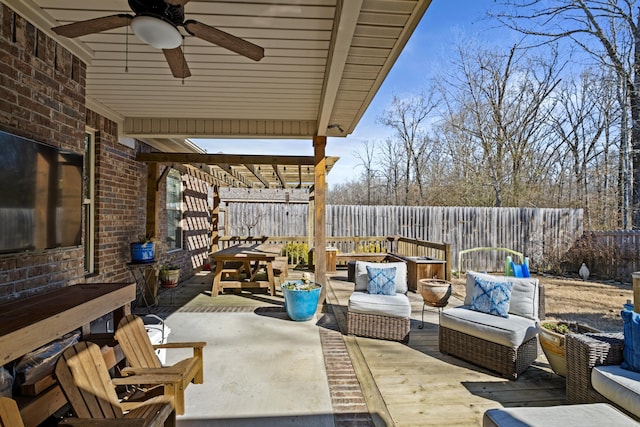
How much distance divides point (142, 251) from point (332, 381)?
3.60m

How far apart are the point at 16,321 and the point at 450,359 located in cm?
352

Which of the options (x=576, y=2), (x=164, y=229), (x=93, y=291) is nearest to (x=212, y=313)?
(x=164, y=229)

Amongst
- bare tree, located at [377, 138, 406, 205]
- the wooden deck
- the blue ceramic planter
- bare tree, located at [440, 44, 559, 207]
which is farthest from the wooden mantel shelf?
bare tree, located at [377, 138, 406, 205]

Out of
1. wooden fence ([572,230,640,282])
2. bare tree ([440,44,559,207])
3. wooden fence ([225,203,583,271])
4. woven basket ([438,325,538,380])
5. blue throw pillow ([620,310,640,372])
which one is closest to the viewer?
blue throw pillow ([620,310,640,372])

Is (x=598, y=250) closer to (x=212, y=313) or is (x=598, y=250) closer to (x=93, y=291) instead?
(x=212, y=313)

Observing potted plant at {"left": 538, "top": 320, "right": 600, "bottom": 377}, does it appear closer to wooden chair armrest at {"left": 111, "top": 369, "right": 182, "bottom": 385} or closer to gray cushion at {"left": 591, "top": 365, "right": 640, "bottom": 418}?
gray cushion at {"left": 591, "top": 365, "right": 640, "bottom": 418}

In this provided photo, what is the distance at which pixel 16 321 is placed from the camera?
1.75m

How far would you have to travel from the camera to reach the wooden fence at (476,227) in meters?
9.94

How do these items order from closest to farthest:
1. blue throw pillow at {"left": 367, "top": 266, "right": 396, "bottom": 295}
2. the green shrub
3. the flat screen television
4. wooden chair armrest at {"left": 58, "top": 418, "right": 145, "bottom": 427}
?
wooden chair armrest at {"left": 58, "top": 418, "right": 145, "bottom": 427} → the flat screen television → blue throw pillow at {"left": 367, "top": 266, "right": 396, "bottom": 295} → the green shrub

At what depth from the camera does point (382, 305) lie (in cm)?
408

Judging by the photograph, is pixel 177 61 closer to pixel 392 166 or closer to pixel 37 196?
pixel 37 196

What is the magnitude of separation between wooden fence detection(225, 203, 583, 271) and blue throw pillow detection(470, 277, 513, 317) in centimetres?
648

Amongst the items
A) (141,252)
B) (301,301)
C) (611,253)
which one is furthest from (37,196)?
(611,253)

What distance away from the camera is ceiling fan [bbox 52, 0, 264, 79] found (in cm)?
188
